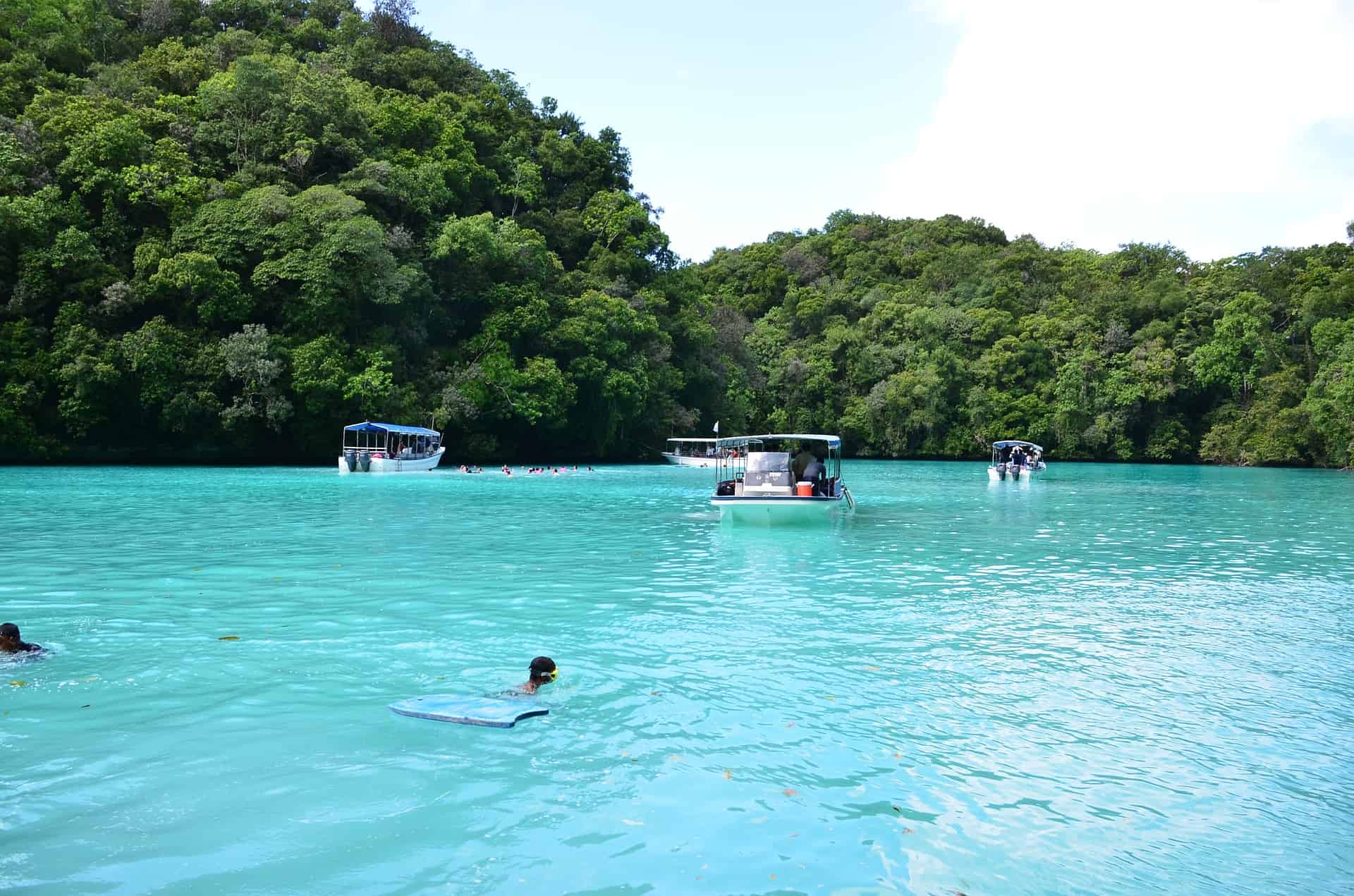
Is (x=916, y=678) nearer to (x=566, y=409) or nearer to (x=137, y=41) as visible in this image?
(x=566, y=409)

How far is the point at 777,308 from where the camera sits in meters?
97.1

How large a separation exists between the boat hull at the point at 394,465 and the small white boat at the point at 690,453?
1773cm

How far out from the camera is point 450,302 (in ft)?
191

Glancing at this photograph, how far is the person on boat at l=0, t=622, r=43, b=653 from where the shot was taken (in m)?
8.95

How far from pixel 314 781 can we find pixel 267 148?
52.7 metres

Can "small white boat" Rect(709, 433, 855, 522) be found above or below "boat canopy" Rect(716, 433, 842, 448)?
below

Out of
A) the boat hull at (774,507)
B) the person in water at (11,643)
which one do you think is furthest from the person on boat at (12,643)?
the boat hull at (774,507)

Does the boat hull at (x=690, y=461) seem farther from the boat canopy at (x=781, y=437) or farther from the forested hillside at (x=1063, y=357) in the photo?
the boat canopy at (x=781, y=437)

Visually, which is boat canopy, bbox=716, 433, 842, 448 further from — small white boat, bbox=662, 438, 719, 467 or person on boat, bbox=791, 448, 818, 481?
small white boat, bbox=662, 438, 719, 467

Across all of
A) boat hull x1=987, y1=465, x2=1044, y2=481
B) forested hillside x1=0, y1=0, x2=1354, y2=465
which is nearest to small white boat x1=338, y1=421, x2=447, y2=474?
forested hillside x1=0, y1=0, x2=1354, y2=465

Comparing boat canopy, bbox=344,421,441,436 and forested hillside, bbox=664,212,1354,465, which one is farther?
forested hillside, bbox=664,212,1354,465

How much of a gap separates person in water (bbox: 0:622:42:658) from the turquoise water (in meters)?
0.15

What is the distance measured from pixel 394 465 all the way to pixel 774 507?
→ 86.1ft

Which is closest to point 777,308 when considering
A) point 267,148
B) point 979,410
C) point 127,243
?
point 979,410
